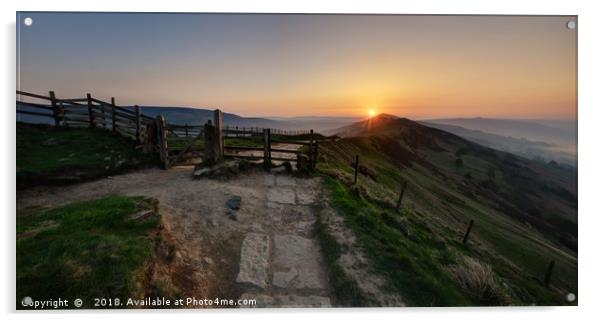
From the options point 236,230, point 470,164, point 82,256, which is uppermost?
point 470,164

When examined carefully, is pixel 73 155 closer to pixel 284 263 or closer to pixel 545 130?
pixel 284 263

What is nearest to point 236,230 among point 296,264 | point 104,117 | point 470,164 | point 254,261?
point 254,261

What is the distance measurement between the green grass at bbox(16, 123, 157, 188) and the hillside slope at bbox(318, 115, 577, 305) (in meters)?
8.28

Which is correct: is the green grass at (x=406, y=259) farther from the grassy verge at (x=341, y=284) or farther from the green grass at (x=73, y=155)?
the green grass at (x=73, y=155)

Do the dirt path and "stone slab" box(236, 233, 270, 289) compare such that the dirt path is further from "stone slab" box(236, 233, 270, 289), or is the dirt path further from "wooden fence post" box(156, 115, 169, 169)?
"wooden fence post" box(156, 115, 169, 169)

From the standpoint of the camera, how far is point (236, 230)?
542cm

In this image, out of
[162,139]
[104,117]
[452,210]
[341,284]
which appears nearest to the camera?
[341,284]

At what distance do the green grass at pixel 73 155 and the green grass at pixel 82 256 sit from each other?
325 cm

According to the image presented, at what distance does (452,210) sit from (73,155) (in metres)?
25.8

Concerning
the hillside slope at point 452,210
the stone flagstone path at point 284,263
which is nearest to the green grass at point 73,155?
the stone flagstone path at point 284,263

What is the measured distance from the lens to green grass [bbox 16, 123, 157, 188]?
6.91m

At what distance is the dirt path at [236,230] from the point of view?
13.1ft

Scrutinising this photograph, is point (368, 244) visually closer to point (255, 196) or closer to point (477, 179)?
point (255, 196)

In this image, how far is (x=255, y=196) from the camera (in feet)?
23.4
